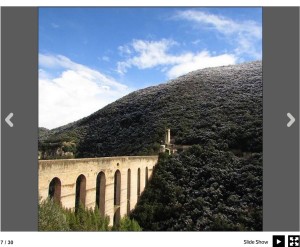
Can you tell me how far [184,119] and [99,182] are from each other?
1970 cm

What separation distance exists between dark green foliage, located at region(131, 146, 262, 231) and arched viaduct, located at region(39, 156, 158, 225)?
4.09 ft

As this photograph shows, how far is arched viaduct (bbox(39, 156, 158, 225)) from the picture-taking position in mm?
12117

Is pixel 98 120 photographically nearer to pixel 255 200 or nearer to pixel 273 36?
pixel 255 200

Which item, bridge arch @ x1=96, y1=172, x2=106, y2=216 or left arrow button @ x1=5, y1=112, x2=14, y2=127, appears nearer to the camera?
left arrow button @ x1=5, y1=112, x2=14, y2=127

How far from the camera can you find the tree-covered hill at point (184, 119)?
28.4 metres

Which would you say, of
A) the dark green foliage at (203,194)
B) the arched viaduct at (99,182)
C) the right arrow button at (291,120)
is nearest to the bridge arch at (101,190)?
the arched viaduct at (99,182)

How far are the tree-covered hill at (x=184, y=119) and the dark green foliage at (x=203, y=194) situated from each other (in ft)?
7.90

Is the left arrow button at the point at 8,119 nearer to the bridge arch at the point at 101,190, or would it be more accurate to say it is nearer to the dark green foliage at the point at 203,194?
the bridge arch at the point at 101,190

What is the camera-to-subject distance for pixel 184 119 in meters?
35.2

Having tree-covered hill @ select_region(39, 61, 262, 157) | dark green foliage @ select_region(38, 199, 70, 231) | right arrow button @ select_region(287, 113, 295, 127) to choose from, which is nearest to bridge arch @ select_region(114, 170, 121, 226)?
dark green foliage @ select_region(38, 199, 70, 231)

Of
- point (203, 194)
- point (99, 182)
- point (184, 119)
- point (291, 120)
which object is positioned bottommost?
point (203, 194)

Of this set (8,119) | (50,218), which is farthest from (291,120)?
(50,218)
